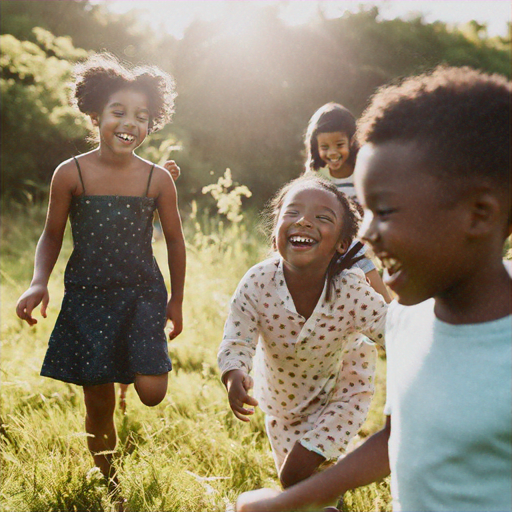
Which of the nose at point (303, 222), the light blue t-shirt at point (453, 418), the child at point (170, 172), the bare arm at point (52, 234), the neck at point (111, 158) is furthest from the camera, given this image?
the child at point (170, 172)

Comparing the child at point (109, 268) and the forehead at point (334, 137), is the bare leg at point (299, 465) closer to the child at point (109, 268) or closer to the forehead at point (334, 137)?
the child at point (109, 268)

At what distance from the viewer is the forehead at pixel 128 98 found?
257 centimetres

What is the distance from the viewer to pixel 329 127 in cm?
411

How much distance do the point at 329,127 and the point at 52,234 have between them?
2243mm

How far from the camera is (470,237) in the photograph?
3.69 feet

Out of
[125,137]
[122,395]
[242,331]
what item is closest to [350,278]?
[242,331]

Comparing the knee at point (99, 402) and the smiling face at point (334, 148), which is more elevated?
the smiling face at point (334, 148)

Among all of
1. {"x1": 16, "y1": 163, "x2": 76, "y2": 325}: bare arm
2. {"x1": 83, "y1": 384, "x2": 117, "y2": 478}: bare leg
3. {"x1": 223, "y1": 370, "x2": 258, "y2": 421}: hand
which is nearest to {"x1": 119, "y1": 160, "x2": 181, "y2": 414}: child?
A: {"x1": 83, "y1": 384, "x2": 117, "y2": 478}: bare leg

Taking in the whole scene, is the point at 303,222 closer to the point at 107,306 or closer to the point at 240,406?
the point at 240,406

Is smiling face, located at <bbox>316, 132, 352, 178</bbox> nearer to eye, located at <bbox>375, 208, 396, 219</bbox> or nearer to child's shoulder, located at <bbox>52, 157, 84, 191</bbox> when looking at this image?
child's shoulder, located at <bbox>52, 157, 84, 191</bbox>

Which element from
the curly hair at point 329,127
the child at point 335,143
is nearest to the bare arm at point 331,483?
the child at point 335,143

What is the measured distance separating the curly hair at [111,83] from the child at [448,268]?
66.6 inches

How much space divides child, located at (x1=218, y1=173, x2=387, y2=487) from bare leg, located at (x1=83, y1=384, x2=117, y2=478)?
73 centimetres

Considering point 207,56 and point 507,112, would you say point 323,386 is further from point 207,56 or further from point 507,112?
point 207,56
